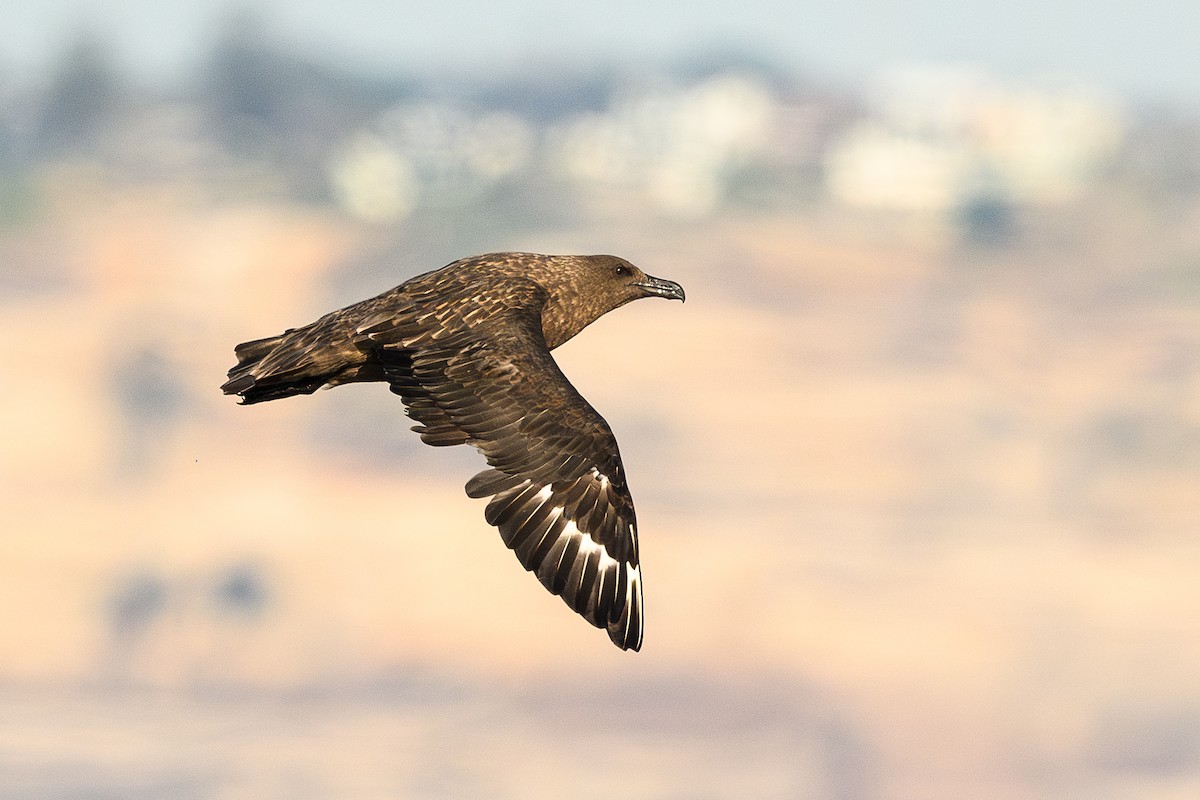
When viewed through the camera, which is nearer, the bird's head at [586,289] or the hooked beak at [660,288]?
the bird's head at [586,289]

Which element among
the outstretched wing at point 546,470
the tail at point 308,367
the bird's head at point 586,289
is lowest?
the outstretched wing at point 546,470

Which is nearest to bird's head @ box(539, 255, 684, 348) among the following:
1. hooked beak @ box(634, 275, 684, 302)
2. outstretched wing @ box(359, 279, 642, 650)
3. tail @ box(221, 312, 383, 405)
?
hooked beak @ box(634, 275, 684, 302)

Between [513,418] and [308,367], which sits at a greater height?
[308,367]

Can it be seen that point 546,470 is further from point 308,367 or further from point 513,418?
point 308,367

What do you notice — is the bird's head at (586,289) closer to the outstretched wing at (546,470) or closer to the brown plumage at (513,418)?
the brown plumage at (513,418)

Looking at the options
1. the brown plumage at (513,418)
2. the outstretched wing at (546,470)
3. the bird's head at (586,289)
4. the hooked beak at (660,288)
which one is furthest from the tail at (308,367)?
the hooked beak at (660,288)

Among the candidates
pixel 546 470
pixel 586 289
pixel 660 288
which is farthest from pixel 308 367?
pixel 660 288

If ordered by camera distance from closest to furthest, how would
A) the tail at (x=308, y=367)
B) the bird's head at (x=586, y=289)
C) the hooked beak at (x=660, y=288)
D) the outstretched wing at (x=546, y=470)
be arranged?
the outstretched wing at (x=546, y=470)
the tail at (x=308, y=367)
the bird's head at (x=586, y=289)
the hooked beak at (x=660, y=288)
